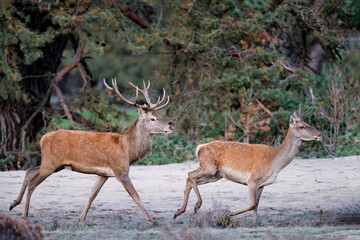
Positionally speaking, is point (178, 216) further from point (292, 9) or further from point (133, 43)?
point (292, 9)

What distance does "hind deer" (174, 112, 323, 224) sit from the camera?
1000 centimetres

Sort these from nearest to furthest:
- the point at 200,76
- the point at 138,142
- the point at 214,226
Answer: the point at 214,226 → the point at 138,142 → the point at 200,76

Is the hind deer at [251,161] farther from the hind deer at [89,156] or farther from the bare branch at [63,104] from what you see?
the bare branch at [63,104]

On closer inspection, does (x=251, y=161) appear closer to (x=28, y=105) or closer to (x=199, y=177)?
(x=199, y=177)

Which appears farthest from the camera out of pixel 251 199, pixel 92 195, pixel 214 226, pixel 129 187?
pixel 92 195

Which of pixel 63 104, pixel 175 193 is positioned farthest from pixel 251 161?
pixel 63 104

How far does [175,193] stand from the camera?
12.1 meters

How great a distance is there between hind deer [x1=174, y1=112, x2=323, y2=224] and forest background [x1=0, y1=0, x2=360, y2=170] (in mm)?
5772

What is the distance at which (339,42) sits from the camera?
18.0 m

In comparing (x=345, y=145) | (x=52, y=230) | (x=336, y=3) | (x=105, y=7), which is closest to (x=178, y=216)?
(x=52, y=230)

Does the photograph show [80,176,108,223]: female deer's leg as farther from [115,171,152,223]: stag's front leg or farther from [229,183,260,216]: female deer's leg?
[229,183,260,216]: female deer's leg

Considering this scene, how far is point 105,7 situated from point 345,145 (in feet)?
22.9

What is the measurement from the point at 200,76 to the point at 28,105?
466 centimetres

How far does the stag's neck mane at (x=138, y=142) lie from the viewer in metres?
10.5
